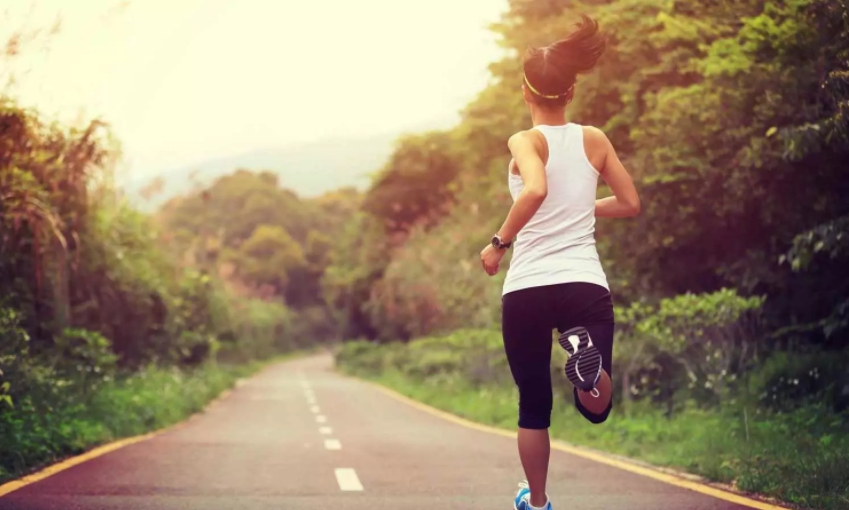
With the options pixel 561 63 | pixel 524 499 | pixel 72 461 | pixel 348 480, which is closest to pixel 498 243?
pixel 561 63

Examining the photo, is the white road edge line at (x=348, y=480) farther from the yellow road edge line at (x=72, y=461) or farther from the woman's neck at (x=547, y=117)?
the woman's neck at (x=547, y=117)

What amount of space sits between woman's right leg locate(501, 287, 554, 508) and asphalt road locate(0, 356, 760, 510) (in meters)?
1.98

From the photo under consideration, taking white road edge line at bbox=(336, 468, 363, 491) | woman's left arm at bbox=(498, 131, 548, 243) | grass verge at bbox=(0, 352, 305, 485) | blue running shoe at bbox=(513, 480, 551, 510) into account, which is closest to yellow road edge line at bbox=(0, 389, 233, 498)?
grass verge at bbox=(0, 352, 305, 485)

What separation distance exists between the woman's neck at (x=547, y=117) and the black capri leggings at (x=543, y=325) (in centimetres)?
66

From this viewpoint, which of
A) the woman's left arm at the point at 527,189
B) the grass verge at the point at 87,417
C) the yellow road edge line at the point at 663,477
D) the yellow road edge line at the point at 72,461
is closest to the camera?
the woman's left arm at the point at 527,189

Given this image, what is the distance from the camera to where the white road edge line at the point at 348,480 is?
7246mm

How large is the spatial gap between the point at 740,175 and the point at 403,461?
506 centimetres

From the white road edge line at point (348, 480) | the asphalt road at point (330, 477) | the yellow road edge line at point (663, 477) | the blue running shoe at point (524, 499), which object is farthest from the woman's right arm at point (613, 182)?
the white road edge line at point (348, 480)

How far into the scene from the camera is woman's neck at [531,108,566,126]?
4.27 m

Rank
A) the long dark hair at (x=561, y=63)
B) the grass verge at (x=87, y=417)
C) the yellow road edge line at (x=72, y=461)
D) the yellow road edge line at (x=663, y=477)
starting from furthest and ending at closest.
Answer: the grass verge at (x=87, y=417) < the yellow road edge line at (x=72, y=461) < the yellow road edge line at (x=663, y=477) < the long dark hair at (x=561, y=63)

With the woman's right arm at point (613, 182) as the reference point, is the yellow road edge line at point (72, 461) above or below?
below

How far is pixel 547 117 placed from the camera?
427 centimetres

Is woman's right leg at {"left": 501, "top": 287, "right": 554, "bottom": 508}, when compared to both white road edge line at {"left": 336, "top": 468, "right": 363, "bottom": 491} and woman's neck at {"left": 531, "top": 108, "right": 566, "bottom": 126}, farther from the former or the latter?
A: white road edge line at {"left": 336, "top": 468, "right": 363, "bottom": 491}

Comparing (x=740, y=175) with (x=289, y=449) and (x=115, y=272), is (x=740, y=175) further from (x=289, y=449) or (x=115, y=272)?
(x=115, y=272)
